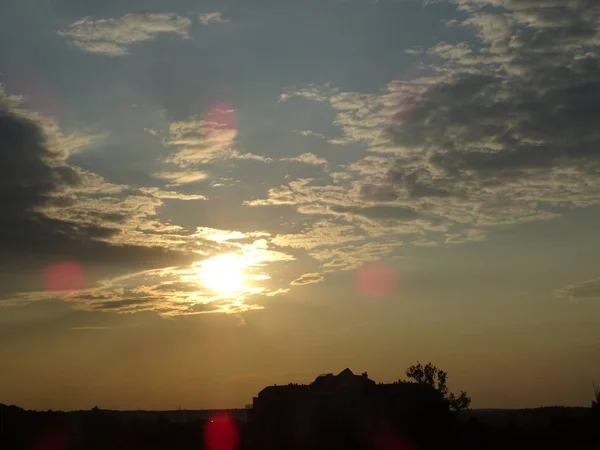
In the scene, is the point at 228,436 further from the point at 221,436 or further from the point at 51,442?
the point at 51,442

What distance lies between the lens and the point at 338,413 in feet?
241

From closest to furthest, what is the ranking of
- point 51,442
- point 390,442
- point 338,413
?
point 51,442 < point 390,442 < point 338,413

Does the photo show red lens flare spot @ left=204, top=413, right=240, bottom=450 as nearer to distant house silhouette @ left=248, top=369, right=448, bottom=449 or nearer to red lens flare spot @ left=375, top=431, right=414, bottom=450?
distant house silhouette @ left=248, top=369, right=448, bottom=449

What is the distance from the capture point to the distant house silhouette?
70.1 meters

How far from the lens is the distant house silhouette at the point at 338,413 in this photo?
70.1 m

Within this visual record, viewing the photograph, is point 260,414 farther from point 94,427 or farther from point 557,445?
point 557,445

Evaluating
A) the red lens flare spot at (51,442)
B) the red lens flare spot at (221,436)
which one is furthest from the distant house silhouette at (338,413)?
the red lens flare spot at (51,442)

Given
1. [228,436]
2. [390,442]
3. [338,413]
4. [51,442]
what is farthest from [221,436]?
[390,442]

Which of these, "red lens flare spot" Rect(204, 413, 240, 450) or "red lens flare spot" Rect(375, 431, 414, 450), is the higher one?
"red lens flare spot" Rect(204, 413, 240, 450)

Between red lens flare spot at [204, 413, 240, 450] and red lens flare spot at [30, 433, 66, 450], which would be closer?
red lens flare spot at [30, 433, 66, 450]

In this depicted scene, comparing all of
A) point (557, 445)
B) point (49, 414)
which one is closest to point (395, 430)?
point (557, 445)

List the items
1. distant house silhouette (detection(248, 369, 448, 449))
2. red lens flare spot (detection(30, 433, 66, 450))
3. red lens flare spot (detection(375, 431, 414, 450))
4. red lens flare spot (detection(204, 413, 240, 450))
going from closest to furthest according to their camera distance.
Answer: red lens flare spot (detection(375, 431, 414, 450))
red lens flare spot (detection(30, 433, 66, 450))
red lens flare spot (detection(204, 413, 240, 450))
distant house silhouette (detection(248, 369, 448, 449))

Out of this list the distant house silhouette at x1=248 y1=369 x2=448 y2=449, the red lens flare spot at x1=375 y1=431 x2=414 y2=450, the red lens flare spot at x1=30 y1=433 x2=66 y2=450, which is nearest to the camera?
the red lens flare spot at x1=375 y1=431 x2=414 y2=450

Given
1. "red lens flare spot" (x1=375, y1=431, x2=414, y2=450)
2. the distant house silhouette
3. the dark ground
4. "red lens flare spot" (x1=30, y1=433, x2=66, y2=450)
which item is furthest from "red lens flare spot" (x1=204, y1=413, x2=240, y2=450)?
"red lens flare spot" (x1=375, y1=431, x2=414, y2=450)
